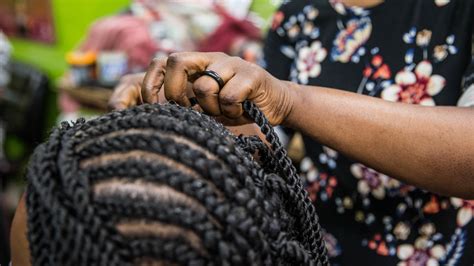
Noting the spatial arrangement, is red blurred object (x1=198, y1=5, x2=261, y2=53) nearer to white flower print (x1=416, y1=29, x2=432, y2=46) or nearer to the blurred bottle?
the blurred bottle

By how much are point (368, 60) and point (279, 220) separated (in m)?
0.52

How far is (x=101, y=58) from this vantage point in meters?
2.39

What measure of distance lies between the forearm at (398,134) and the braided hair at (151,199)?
172mm

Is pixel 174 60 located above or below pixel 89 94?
above

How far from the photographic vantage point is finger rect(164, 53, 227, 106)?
0.64 metres

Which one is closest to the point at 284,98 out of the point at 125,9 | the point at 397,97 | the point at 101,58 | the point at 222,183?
the point at 222,183

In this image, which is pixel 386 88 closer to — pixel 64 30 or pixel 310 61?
pixel 310 61

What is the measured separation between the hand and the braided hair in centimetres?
7

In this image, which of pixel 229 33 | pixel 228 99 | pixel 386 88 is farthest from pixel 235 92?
pixel 229 33

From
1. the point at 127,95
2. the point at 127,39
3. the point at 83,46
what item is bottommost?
the point at 83,46

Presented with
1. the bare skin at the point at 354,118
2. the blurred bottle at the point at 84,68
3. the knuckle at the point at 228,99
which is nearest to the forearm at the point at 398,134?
the bare skin at the point at 354,118

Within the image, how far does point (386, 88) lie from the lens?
928 millimetres

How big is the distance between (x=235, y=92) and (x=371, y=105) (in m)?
0.20

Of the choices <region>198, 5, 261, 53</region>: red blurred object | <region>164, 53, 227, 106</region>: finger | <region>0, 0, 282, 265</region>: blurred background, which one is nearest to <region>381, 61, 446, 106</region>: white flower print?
<region>164, 53, 227, 106</region>: finger
